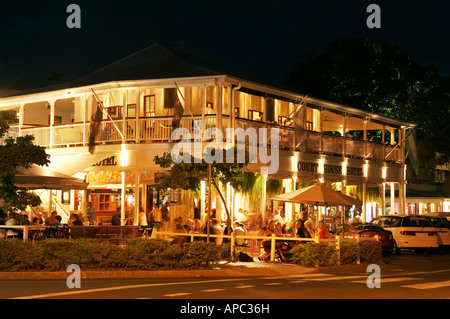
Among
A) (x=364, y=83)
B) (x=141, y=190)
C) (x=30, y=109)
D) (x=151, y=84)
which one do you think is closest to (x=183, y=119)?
(x=151, y=84)

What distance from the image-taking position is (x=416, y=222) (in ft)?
93.9

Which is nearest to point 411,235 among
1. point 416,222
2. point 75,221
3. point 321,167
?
point 416,222

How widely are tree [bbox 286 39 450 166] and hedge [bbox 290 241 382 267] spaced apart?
2945 centimetres

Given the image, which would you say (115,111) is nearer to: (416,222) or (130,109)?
(130,109)

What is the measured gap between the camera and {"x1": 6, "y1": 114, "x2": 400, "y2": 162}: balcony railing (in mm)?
26984

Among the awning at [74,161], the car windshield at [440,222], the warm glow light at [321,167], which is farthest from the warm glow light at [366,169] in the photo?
the awning at [74,161]

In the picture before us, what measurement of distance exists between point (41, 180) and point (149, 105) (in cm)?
903

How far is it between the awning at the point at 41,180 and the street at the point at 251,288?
232 inches

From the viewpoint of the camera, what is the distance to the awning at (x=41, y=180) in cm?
2170

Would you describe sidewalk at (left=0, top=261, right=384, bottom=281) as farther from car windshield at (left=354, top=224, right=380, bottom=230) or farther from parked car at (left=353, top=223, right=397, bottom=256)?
car windshield at (left=354, top=224, right=380, bottom=230)

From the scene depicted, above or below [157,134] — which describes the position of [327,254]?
below

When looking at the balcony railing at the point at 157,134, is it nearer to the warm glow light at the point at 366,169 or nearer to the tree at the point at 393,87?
the warm glow light at the point at 366,169

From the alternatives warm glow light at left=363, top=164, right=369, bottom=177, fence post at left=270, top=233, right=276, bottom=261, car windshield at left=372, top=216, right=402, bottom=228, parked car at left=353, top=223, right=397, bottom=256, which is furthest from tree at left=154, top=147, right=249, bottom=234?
warm glow light at left=363, top=164, right=369, bottom=177
